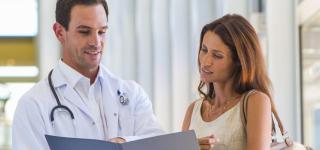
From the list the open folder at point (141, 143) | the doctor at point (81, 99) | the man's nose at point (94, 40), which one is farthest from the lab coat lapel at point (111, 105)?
the open folder at point (141, 143)

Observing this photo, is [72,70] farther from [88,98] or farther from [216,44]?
[216,44]

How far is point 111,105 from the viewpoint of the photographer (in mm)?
1910

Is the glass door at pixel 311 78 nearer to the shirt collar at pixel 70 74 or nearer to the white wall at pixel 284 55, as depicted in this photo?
the white wall at pixel 284 55

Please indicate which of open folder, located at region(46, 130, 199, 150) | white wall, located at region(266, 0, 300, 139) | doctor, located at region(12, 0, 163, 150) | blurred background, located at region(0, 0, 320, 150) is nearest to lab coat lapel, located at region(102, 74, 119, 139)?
doctor, located at region(12, 0, 163, 150)

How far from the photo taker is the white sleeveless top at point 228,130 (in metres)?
1.74

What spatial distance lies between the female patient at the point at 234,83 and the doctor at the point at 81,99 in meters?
0.21

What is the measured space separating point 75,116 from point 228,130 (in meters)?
0.42

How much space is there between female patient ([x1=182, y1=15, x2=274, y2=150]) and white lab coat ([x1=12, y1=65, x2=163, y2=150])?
0.19 metres

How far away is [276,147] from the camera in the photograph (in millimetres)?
1744

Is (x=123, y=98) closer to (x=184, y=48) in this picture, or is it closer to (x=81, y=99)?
(x=81, y=99)

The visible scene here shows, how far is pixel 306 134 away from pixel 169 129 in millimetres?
597

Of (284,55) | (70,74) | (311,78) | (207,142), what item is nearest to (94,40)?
(70,74)

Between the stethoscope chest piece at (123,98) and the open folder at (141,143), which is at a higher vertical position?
the stethoscope chest piece at (123,98)

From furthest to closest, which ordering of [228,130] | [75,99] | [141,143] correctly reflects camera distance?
[75,99] < [228,130] < [141,143]
